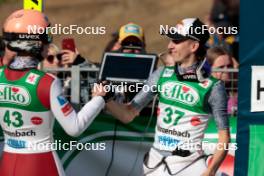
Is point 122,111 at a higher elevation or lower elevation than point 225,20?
lower

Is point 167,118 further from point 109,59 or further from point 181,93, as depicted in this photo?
point 109,59

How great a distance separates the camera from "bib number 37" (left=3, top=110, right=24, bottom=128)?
18.5ft

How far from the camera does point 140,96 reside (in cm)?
637

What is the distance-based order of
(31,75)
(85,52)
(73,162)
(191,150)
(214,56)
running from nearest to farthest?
1. (31,75)
2. (191,150)
3. (73,162)
4. (214,56)
5. (85,52)

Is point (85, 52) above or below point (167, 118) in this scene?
above

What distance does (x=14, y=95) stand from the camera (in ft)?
18.4

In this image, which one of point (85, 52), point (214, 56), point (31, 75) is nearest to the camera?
point (31, 75)

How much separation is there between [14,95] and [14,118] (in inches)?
6.2

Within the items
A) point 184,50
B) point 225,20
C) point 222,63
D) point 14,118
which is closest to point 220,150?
point 184,50

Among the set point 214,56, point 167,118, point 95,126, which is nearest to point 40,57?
point 167,118

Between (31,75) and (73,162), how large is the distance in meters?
1.68

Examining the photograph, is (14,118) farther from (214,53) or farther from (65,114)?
(214,53)

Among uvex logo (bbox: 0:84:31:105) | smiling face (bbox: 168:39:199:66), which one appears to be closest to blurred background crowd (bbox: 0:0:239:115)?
smiling face (bbox: 168:39:199:66)

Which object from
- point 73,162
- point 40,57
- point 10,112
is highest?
point 40,57
